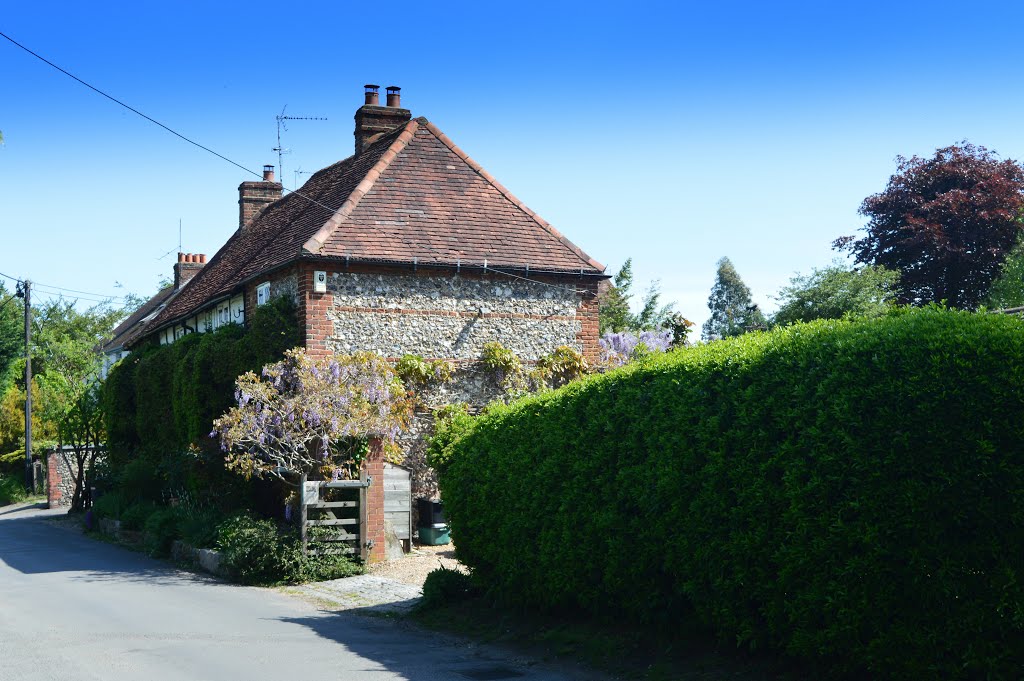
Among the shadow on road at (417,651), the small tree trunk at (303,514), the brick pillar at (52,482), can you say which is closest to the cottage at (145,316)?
the brick pillar at (52,482)

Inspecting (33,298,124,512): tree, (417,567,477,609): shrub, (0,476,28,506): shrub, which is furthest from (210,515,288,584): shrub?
(0,476,28,506): shrub

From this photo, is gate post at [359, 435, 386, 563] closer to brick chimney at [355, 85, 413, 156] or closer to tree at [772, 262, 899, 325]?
brick chimney at [355, 85, 413, 156]

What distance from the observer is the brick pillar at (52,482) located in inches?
1385

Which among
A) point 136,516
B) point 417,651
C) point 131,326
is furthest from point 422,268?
point 131,326

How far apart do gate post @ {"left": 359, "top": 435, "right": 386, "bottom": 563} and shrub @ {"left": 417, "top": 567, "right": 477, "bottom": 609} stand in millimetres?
4045

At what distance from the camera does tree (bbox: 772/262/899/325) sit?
35.8 metres

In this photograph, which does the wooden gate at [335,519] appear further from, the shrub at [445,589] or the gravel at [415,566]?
the shrub at [445,589]

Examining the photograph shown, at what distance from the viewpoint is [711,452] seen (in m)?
7.88

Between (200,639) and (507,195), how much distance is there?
47.6ft

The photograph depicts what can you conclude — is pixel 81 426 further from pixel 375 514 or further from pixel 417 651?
pixel 417 651

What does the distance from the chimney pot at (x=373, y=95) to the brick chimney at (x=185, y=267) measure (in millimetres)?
21311

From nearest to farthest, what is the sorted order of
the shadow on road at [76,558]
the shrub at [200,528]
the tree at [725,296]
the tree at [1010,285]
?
the shadow on road at [76,558]
the shrub at [200,528]
the tree at [1010,285]
the tree at [725,296]

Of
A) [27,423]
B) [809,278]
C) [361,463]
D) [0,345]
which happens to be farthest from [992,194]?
[0,345]

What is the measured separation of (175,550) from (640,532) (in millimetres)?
13035
